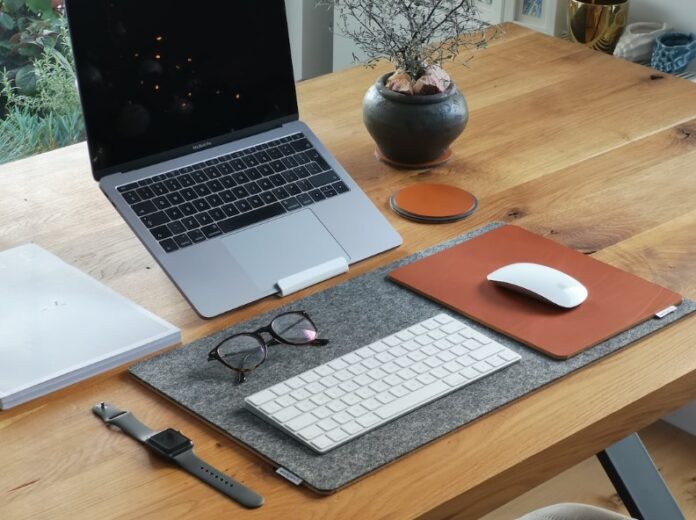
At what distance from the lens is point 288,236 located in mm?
1318

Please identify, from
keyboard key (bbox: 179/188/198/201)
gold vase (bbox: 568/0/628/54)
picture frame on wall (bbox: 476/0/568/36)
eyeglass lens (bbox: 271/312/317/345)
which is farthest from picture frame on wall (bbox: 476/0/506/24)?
eyeglass lens (bbox: 271/312/317/345)

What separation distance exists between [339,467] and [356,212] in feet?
1.55

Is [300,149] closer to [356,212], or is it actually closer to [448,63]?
[356,212]

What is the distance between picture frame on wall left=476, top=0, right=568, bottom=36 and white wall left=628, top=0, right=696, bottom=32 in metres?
0.15

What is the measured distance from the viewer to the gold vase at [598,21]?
2.20 meters

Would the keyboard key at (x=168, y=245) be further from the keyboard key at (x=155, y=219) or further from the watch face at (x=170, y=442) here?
the watch face at (x=170, y=442)

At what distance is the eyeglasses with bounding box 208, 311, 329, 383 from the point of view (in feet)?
3.65

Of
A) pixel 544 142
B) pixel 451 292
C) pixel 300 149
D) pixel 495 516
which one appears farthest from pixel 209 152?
pixel 495 516

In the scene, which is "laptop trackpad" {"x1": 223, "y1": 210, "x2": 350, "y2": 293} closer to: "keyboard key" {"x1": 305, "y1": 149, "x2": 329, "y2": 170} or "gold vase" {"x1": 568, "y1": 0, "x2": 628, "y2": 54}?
"keyboard key" {"x1": 305, "y1": 149, "x2": 329, "y2": 170}

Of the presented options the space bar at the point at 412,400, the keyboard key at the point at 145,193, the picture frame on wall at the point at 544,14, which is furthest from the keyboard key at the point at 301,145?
the picture frame on wall at the point at 544,14

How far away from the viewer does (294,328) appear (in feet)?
3.84

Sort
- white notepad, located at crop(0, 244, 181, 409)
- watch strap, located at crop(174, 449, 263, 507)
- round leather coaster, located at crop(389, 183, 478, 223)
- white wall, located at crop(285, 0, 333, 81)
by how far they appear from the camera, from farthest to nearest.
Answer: white wall, located at crop(285, 0, 333, 81) < round leather coaster, located at crop(389, 183, 478, 223) < white notepad, located at crop(0, 244, 181, 409) < watch strap, located at crop(174, 449, 263, 507)

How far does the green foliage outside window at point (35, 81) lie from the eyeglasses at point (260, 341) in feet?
5.13

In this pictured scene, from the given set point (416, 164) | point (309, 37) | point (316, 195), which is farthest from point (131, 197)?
point (309, 37)
